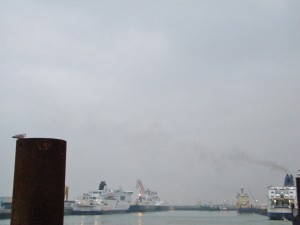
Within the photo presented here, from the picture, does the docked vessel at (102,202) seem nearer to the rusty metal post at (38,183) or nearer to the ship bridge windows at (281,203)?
the ship bridge windows at (281,203)

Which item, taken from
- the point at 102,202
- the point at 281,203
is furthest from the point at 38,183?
the point at 102,202

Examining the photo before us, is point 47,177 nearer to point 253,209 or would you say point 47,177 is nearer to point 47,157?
point 47,157

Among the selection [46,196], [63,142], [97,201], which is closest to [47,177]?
[46,196]

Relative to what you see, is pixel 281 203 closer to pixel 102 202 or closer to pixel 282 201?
pixel 282 201

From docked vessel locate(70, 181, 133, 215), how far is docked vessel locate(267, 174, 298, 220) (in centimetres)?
7151

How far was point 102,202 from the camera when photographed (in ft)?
516

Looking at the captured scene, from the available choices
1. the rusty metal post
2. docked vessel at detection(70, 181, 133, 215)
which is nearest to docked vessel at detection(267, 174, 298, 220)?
docked vessel at detection(70, 181, 133, 215)

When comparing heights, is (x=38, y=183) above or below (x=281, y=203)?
above

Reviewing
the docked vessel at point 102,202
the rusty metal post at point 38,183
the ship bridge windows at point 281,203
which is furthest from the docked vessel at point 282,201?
the rusty metal post at point 38,183

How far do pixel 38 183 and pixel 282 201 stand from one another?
10452 cm

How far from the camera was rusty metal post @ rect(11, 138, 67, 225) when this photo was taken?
4.72 meters

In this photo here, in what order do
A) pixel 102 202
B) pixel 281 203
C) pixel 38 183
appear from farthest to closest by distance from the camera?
pixel 102 202 < pixel 281 203 < pixel 38 183

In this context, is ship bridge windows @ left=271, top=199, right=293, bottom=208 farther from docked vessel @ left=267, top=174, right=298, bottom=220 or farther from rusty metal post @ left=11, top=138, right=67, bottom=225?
rusty metal post @ left=11, top=138, right=67, bottom=225

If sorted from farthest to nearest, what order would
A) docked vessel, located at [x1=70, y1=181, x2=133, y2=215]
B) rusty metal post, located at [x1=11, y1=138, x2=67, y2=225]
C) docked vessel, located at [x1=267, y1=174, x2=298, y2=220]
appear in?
docked vessel, located at [x1=70, y1=181, x2=133, y2=215] → docked vessel, located at [x1=267, y1=174, x2=298, y2=220] → rusty metal post, located at [x1=11, y1=138, x2=67, y2=225]
